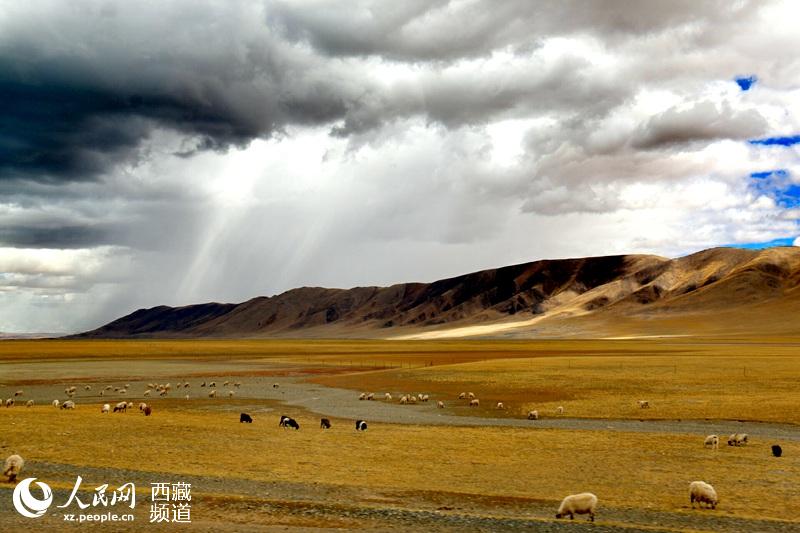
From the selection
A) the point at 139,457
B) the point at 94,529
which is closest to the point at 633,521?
the point at 94,529

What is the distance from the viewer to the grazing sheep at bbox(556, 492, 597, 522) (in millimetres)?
14258

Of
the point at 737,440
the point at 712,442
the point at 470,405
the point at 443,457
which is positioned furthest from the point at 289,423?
the point at 737,440

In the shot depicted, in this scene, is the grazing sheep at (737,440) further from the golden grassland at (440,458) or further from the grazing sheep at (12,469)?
the grazing sheep at (12,469)

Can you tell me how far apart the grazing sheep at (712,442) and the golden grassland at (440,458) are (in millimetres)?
555

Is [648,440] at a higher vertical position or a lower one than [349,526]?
lower

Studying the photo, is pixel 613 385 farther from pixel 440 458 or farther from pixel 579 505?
pixel 579 505

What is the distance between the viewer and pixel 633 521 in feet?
46.7

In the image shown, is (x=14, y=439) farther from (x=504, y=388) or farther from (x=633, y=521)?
(x=504, y=388)

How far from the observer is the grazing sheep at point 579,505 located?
14.3 metres

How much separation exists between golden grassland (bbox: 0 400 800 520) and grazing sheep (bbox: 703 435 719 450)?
1.82 feet

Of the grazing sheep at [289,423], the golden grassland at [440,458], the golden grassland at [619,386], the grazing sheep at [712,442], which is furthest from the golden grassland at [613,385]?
the grazing sheep at [289,423]

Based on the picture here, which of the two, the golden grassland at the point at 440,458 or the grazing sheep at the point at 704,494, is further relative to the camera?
the golden grassland at the point at 440,458

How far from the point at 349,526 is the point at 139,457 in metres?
10.5

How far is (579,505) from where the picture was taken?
14.3m
